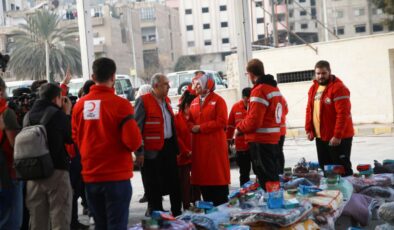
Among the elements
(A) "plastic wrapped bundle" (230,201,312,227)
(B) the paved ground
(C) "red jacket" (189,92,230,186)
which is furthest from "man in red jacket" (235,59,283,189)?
(B) the paved ground

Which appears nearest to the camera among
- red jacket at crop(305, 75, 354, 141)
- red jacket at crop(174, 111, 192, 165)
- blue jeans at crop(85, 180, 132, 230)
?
blue jeans at crop(85, 180, 132, 230)

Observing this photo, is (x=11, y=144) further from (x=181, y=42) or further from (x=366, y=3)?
(x=181, y=42)

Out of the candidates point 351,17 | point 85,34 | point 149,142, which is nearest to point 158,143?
point 149,142

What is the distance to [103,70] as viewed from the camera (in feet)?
17.0

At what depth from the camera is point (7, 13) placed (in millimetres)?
74875

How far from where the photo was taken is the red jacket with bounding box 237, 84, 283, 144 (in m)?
7.12

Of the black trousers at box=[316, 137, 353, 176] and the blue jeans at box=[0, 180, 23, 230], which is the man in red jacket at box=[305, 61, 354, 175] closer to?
the black trousers at box=[316, 137, 353, 176]

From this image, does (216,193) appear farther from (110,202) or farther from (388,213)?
(110,202)

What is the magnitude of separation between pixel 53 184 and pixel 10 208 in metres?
0.58

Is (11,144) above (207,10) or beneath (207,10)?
beneath

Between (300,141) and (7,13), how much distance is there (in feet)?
204

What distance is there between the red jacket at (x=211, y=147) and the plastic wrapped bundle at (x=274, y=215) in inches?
51.8

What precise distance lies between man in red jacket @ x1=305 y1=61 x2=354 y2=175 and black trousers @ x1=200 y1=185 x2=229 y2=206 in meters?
1.58

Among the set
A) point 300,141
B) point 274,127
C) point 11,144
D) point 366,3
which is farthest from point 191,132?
point 366,3
